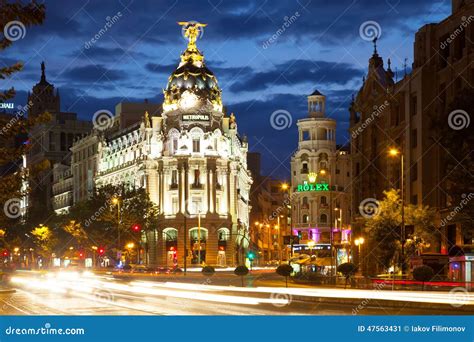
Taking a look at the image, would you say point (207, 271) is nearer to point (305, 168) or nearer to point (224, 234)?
point (224, 234)

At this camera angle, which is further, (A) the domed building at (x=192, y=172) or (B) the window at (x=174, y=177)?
(B) the window at (x=174, y=177)

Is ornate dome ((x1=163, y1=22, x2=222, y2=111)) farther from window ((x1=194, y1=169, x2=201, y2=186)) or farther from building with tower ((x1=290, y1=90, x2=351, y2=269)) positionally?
building with tower ((x1=290, y1=90, x2=351, y2=269))

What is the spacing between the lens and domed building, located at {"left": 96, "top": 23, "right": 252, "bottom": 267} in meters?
117

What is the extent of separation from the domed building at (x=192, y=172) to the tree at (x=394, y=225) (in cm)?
5477

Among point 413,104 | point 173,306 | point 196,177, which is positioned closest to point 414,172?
point 413,104

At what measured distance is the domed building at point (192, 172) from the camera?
117250 mm

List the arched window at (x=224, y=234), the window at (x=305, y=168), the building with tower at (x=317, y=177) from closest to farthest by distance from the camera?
the arched window at (x=224, y=234)
the building with tower at (x=317, y=177)
the window at (x=305, y=168)

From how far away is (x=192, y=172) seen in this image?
118875 millimetres

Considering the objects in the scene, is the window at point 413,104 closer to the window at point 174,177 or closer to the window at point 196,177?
the window at point 196,177

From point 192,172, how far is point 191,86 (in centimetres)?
1150

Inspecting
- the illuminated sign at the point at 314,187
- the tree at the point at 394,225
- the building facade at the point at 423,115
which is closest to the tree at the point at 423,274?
the building facade at the point at 423,115

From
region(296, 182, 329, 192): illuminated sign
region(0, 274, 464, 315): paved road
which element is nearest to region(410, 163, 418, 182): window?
region(0, 274, 464, 315): paved road
